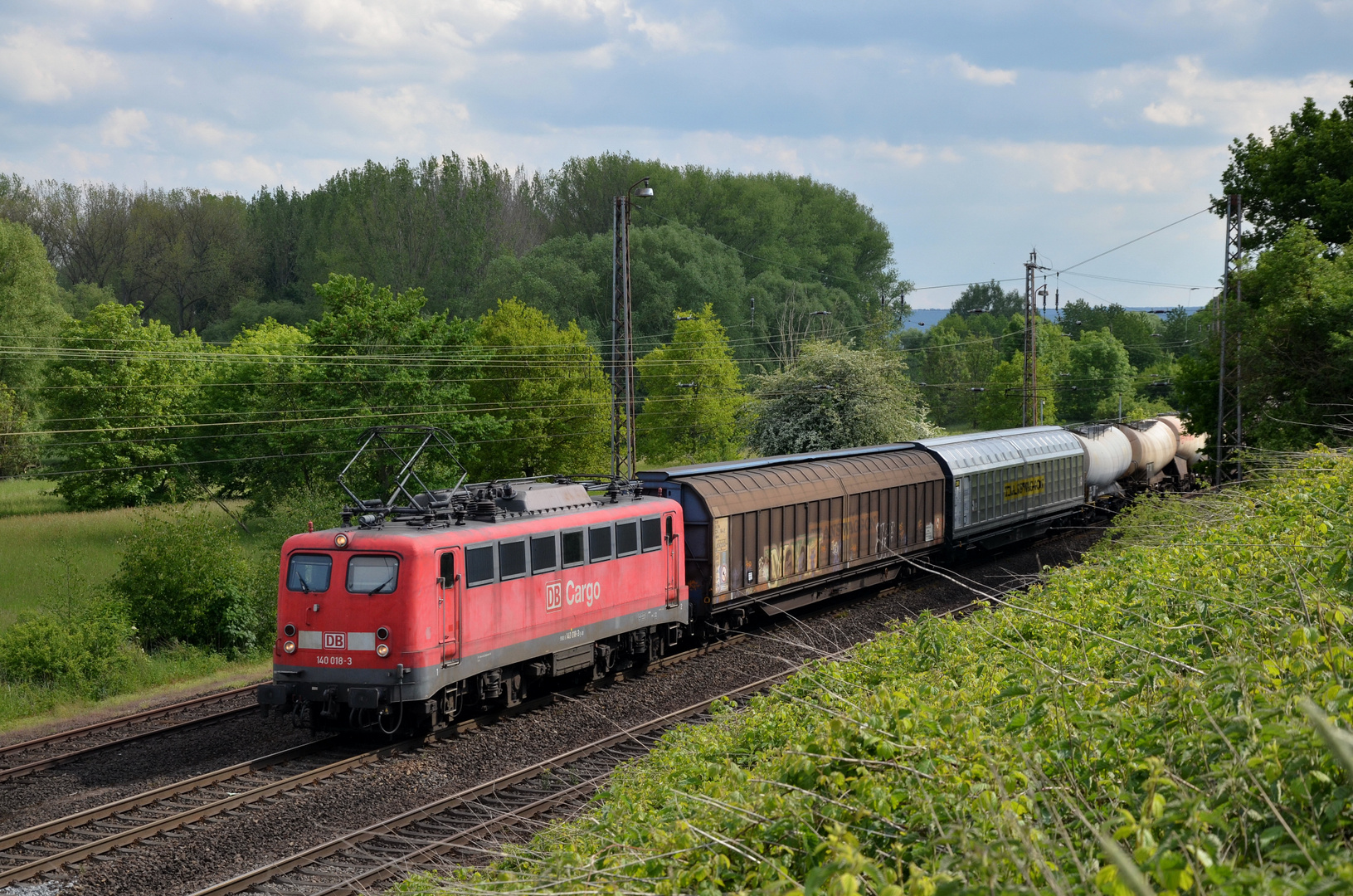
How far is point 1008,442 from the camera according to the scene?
3225cm

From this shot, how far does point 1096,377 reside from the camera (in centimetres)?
8919

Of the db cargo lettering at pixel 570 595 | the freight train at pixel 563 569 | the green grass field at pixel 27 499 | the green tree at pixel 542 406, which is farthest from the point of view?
the green grass field at pixel 27 499

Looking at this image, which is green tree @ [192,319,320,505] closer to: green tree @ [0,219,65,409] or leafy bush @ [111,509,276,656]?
green tree @ [0,219,65,409]

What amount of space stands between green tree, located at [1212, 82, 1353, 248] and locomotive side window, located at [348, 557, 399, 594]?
29203mm

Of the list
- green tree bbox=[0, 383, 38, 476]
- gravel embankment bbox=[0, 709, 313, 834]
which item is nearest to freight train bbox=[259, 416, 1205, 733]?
gravel embankment bbox=[0, 709, 313, 834]

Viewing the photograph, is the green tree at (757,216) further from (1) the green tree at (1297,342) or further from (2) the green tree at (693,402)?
(1) the green tree at (1297,342)

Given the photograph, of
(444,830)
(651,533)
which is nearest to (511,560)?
(651,533)

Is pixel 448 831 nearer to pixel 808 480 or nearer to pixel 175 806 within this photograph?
pixel 175 806

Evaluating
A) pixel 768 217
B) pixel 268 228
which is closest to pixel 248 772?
pixel 768 217

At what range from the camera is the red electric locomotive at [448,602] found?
1420cm

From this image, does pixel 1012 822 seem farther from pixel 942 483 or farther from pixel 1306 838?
pixel 942 483

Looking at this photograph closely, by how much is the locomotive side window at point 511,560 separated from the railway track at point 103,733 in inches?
212

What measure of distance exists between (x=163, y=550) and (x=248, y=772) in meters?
12.0

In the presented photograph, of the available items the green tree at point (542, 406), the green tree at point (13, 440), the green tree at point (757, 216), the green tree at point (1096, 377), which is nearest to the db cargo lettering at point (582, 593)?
the green tree at point (542, 406)
